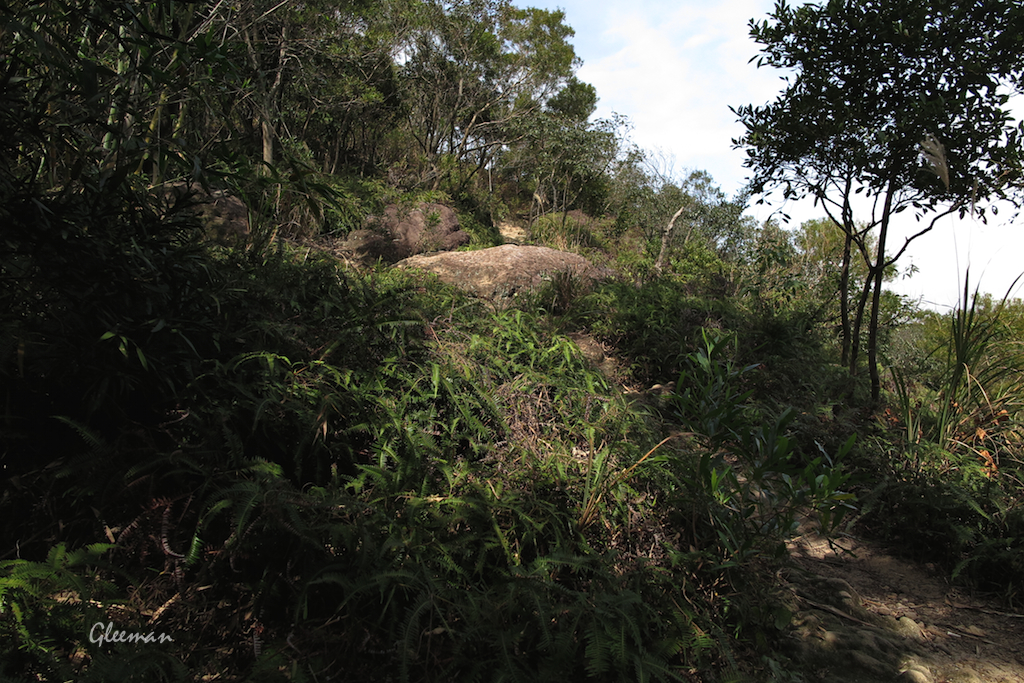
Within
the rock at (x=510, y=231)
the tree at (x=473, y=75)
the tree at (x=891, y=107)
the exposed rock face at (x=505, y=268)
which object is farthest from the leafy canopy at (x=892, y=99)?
the tree at (x=473, y=75)

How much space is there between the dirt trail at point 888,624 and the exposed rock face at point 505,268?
12.6 feet

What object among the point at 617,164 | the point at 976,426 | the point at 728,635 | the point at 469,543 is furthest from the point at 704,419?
the point at 617,164

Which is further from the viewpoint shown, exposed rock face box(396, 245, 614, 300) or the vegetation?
exposed rock face box(396, 245, 614, 300)

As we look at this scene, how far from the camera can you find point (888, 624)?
2604mm

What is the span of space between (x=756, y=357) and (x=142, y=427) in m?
5.00

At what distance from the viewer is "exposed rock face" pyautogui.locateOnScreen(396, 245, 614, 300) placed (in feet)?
21.1

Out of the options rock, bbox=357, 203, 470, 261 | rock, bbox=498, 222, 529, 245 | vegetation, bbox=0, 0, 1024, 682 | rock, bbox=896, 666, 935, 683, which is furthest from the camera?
rock, bbox=498, 222, 529, 245

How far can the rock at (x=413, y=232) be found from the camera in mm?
9484

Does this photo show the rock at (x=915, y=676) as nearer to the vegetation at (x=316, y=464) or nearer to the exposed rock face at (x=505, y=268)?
the vegetation at (x=316, y=464)

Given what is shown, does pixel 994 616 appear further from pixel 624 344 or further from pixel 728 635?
pixel 624 344

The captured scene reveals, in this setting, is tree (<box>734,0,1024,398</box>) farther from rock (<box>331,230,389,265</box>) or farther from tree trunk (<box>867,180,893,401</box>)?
rock (<box>331,230,389,265</box>)
